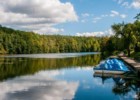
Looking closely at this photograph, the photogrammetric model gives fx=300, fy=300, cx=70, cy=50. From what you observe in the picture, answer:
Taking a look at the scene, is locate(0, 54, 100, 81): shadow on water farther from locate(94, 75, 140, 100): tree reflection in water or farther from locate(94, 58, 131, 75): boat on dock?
locate(94, 75, 140, 100): tree reflection in water

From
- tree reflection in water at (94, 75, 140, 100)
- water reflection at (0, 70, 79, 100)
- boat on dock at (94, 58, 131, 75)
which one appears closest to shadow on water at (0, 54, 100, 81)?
water reflection at (0, 70, 79, 100)

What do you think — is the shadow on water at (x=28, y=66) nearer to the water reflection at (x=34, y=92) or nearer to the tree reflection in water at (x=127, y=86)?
the water reflection at (x=34, y=92)

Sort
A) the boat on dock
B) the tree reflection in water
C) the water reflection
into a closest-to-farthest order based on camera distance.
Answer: the water reflection, the tree reflection in water, the boat on dock

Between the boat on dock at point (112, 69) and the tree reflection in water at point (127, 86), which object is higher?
the boat on dock at point (112, 69)

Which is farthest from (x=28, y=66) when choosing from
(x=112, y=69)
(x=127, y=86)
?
(x=127, y=86)

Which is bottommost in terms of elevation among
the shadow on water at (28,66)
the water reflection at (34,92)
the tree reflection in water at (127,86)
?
the shadow on water at (28,66)

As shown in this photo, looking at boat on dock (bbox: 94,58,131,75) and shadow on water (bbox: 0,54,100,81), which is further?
shadow on water (bbox: 0,54,100,81)

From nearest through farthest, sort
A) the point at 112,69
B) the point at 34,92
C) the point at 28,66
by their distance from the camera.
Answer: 1. the point at 34,92
2. the point at 112,69
3. the point at 28,66

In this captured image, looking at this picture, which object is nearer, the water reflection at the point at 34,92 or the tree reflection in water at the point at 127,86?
the water reflection at the point at 34,92

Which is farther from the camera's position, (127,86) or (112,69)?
(112,69)

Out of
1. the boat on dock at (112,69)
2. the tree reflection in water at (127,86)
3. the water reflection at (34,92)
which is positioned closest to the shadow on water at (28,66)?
the water reflection at (34,92)

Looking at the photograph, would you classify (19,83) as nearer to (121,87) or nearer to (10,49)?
(121,87)

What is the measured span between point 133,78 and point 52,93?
14282mm

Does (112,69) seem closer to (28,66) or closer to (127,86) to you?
(127,86)
